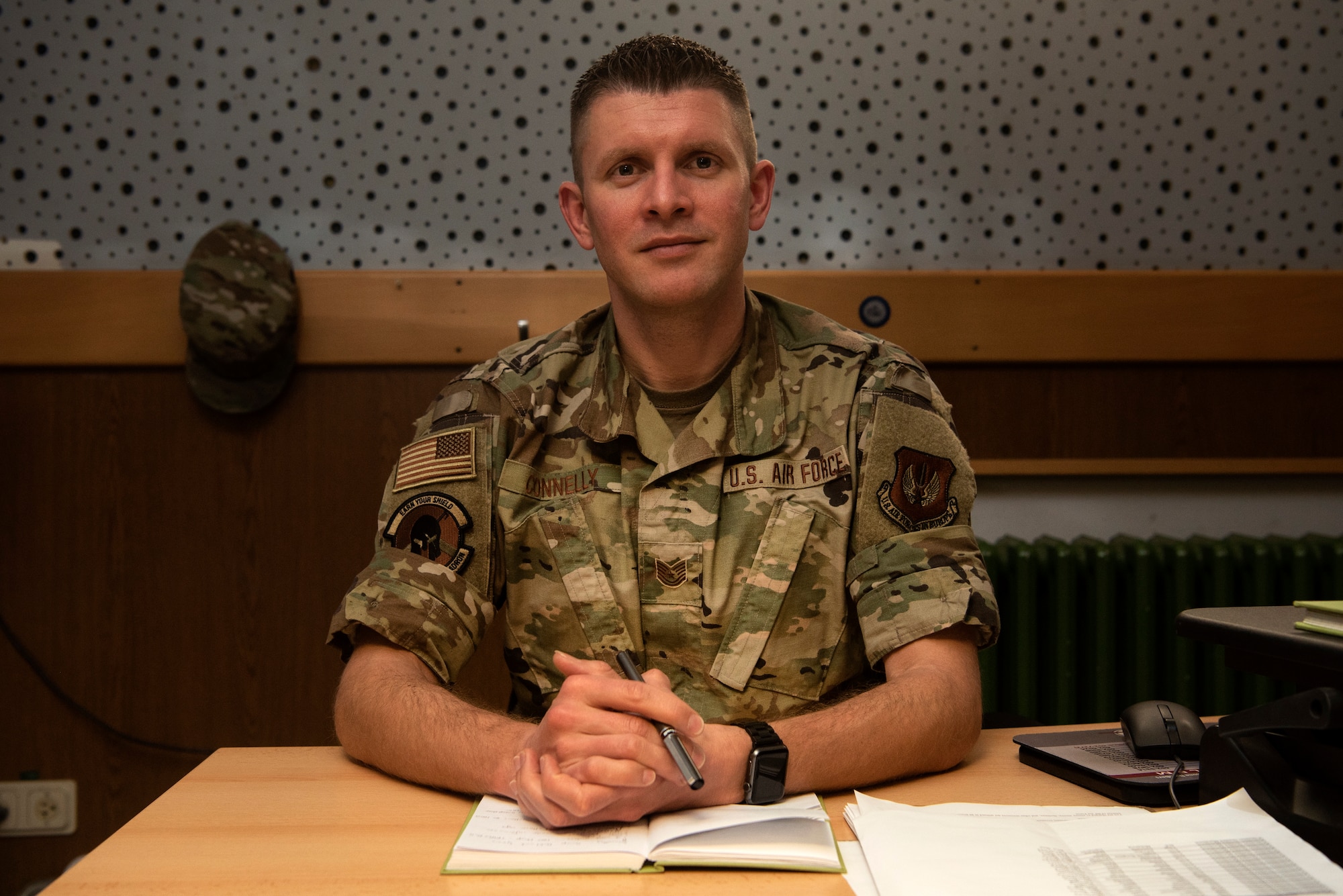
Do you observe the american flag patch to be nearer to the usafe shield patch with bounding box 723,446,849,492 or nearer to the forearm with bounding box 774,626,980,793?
the usafe shield patch with bounding box 723,446,849,492

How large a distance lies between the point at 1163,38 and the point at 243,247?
2411 millimetres

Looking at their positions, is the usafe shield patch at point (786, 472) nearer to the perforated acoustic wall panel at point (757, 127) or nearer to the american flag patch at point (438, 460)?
the american flag patch at point (438, 460)

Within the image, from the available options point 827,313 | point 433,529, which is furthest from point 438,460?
point 827,313

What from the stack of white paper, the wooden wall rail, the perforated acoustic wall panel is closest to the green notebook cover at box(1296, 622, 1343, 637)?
the stack of white paper

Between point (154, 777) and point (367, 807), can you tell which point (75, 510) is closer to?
point (154, 777)

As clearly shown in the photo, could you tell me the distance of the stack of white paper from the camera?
0.74m

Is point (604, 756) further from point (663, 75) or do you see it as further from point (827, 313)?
point (827, 313)

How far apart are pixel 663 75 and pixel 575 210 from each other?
10.9 inches

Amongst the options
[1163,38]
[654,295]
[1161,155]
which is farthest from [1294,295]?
[654,295]

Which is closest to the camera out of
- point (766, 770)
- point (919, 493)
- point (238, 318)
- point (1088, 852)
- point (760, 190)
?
point (1088, 852)

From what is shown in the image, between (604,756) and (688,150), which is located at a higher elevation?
(688,150)

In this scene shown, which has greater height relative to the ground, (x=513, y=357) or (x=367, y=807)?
(x=513, y=357)

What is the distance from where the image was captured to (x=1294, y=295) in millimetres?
2482

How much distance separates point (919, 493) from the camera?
1.38m
